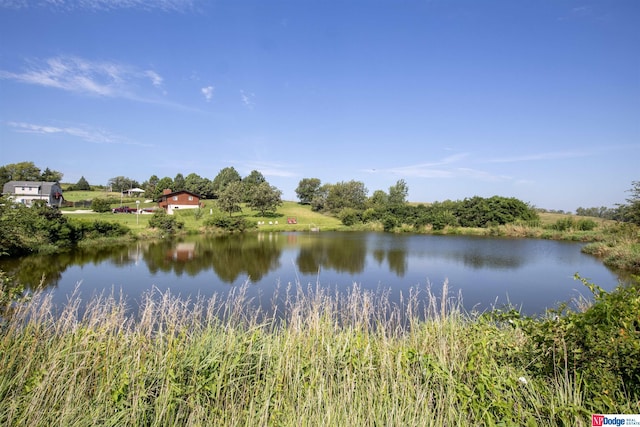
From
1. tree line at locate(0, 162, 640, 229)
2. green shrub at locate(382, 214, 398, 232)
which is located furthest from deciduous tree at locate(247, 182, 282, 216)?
green shrub at locate(382, 214, 398, 232)

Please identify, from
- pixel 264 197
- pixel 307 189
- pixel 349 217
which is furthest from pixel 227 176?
pixel 349 217

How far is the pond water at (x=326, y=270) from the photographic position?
546 inches

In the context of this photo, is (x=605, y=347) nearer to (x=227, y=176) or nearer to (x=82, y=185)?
(x=227, y=176)

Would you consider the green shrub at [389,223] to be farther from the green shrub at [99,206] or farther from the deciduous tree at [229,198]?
the green shrub at [99,206]

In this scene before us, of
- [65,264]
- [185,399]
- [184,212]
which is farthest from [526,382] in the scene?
[184,212]

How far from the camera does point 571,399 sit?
325 cm

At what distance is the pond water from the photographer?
13.9 metres

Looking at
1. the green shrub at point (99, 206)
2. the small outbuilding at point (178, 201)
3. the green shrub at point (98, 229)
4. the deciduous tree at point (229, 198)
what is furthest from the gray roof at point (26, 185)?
the green shrub at point (98, 229)

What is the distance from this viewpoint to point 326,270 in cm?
1900

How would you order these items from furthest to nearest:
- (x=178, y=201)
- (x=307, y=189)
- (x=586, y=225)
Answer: (x=307, y=189) → (x=178, y=201) → (x=586, y=225)

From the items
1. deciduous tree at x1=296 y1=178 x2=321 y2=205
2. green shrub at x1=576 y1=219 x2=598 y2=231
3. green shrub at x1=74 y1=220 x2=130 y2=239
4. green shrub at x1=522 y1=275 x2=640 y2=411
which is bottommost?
green shrub at x1=74 y1=220 x2=130 y2=239

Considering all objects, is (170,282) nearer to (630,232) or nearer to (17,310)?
(17,310)

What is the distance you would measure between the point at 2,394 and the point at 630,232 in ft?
103

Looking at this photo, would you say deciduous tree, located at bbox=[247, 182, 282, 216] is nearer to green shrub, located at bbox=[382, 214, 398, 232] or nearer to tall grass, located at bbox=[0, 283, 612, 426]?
green shrub, located at bbox=[382, 214, 398, 232]
